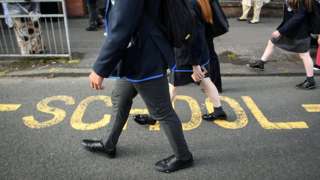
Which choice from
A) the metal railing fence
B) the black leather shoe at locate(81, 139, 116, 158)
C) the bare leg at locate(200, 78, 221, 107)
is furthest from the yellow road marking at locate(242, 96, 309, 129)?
the metal railing fence

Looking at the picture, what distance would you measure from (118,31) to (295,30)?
3.23 meters

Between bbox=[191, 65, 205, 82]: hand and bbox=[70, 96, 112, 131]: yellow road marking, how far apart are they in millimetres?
1166

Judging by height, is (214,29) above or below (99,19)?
above

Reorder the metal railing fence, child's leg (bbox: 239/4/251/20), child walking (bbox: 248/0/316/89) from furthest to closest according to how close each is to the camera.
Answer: child's leg (bbox: 239/4/251/20), the metal railing fence, child walking (bbox: 248/0/316/89)

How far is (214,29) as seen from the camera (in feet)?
12.5

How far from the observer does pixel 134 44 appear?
8.74 feet

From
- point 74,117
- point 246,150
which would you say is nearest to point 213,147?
point 246,150

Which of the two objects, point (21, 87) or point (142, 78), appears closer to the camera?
point (142, 78)

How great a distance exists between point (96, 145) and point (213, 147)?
1.13 metres

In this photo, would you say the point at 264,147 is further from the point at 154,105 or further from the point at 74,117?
the point at 74,117

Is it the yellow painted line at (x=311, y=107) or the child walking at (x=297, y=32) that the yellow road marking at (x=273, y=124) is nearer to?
the yellow painted line at (x=311, y=107)

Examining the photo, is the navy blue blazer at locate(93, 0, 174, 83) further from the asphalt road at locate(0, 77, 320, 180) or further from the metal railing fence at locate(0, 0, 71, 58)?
the metal railing fence at locate(0, 0, 71, 58)

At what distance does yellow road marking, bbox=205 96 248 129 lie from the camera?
4.15 metres

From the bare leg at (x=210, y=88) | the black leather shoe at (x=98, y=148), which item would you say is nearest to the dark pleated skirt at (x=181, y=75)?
the bare leg at (x=210, y=88)
